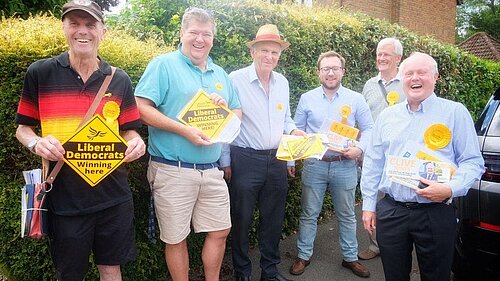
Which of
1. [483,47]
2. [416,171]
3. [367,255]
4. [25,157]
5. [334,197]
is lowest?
[367,255]

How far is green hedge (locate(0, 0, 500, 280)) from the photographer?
298cm

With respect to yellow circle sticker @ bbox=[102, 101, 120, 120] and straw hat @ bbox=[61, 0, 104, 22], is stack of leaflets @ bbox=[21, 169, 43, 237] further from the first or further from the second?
straw hat @ bbox=[61, 0, 104, 22]

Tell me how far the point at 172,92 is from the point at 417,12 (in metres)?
17.9

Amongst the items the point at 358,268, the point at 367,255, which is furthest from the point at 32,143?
the point at 367,255

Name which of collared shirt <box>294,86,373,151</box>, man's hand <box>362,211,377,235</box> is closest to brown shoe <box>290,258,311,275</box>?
collared shirt <box>294,86,373,151</box>

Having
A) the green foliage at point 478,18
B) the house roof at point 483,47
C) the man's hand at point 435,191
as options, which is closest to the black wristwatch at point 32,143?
the man's hand at point 435,191

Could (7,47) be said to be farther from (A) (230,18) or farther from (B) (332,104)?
(B) (332,104)

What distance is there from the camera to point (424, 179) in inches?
98.9

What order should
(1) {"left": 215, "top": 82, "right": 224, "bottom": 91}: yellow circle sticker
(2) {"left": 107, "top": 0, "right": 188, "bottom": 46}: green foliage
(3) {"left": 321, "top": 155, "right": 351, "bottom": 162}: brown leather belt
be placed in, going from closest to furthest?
(1) {"left": 215, "top": 82, "right": 224, "bottom": 91}: yellow circle sticker, (3) {"left": 321, "top": 155, "right": 351, "bottom": 162}: brown leather belt, (2) {"left": 107, "top": 0, "right": 188, "bottom": 46}: green foliage

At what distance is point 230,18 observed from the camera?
4.53 m

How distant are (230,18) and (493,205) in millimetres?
3036

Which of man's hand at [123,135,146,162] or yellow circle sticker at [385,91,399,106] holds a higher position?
yellow circle sticker at [385,91,399,106]

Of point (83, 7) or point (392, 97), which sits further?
point (392, 97)

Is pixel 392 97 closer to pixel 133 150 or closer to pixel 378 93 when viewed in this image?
pixel 378 93
